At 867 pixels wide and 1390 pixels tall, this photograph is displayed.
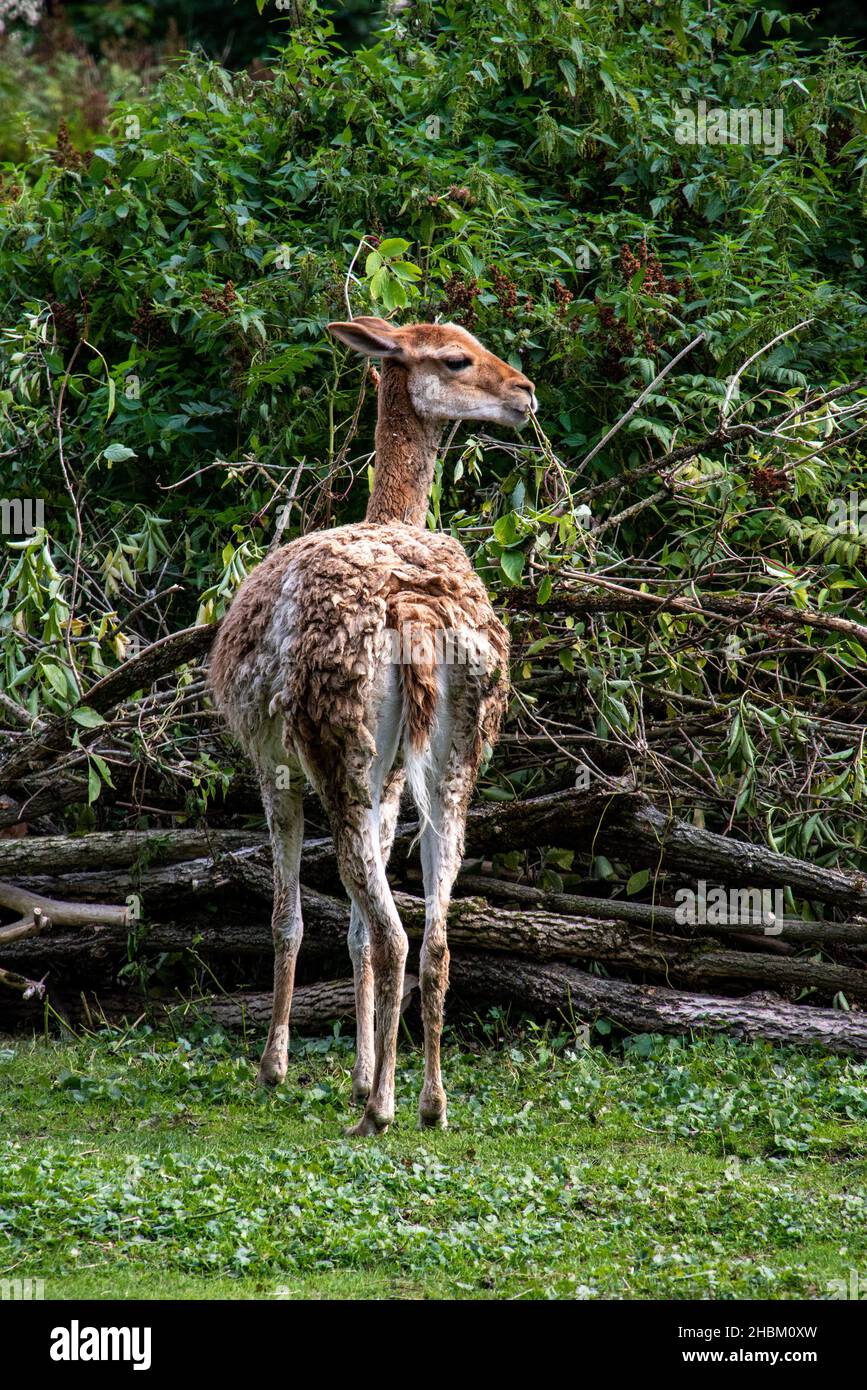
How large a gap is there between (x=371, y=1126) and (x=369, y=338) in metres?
3.37

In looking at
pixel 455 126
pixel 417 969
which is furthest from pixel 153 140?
pixel 417 969

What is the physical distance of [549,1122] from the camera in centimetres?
586

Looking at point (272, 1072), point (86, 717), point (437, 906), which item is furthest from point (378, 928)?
point (86, 717)

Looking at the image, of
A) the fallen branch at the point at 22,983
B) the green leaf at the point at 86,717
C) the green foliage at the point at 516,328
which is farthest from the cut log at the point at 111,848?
the green leaf at the point at 86,717

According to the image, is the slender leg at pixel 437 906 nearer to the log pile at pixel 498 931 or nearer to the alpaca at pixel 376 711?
the alpaca at pixel 376 711

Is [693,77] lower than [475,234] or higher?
higher

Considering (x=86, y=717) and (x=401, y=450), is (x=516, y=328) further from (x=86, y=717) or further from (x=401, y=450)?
(x=86, y=717)

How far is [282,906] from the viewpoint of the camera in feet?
21.1

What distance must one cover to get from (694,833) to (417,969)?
5.02ft

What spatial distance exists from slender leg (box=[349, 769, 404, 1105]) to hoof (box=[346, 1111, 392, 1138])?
1.49 feet
